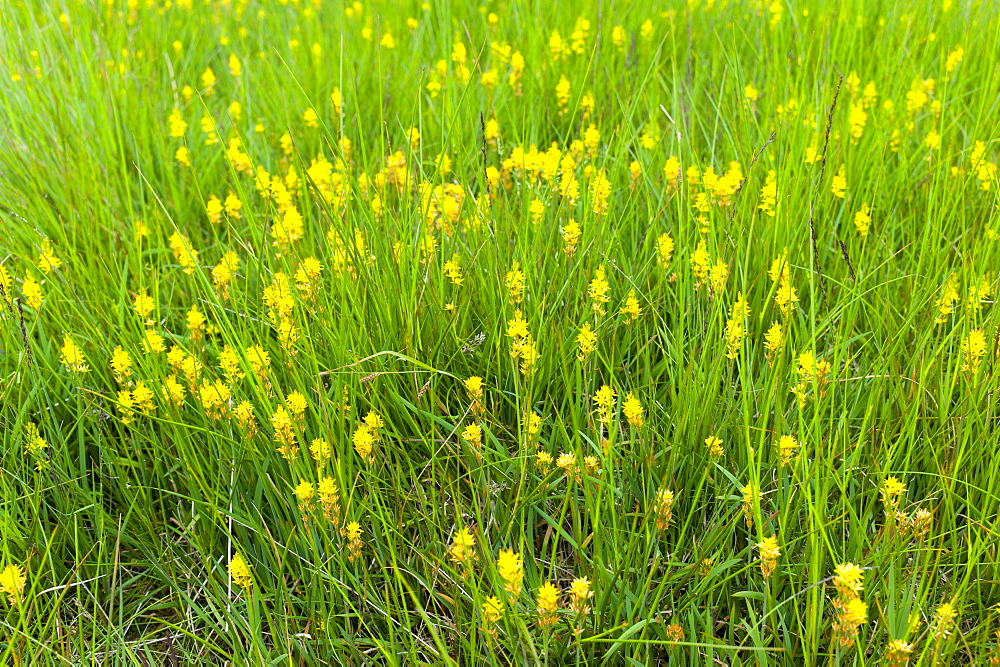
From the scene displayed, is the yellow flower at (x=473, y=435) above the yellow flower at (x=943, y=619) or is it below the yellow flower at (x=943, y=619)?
above

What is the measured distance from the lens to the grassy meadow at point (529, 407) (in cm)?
154

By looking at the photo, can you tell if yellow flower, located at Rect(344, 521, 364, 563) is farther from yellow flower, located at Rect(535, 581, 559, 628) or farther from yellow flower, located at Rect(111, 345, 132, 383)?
yellow flower, located at Rect(111, 345, 132, 383)

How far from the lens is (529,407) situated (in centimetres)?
165

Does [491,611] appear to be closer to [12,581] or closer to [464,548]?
[464,548]

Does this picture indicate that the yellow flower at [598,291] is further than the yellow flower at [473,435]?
Yes

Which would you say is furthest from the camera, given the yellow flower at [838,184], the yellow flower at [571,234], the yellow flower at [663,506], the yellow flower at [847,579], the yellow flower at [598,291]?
the yellow flower at [838,184]

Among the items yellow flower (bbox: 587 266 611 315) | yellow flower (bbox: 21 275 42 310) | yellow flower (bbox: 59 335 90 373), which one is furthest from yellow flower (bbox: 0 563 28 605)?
yellow flower (bbox: 587 266 611 315)

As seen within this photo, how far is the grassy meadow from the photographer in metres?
1.54

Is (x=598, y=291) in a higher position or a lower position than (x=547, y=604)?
higher

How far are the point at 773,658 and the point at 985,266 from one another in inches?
46.2

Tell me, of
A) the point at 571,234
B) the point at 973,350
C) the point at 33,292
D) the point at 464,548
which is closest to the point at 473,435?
the point at 464,548

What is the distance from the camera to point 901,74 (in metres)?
2.97

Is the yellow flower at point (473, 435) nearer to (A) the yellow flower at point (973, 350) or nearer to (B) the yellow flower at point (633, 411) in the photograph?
(B) the yellow flower at point (633, 411)

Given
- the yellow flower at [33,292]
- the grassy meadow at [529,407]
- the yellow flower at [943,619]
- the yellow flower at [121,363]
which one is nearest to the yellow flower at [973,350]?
the grassy meadow at [529,407]
